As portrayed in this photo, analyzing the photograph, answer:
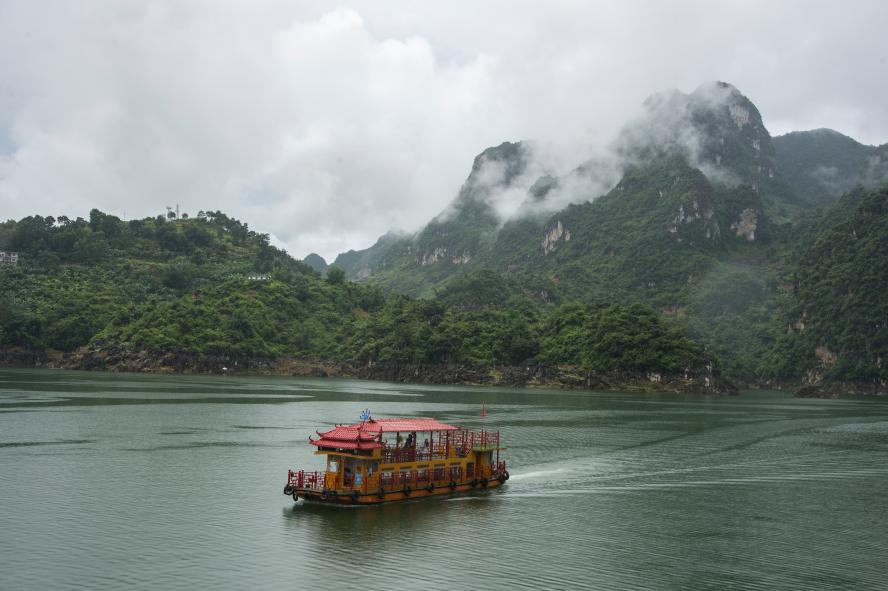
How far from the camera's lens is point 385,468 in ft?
160

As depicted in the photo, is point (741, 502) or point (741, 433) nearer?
point (741, 502)

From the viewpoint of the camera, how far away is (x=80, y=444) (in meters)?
68.2

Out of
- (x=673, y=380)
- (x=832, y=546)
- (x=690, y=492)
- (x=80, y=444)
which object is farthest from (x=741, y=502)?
(x=673, y=380)

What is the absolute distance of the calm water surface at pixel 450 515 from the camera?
34719 mm

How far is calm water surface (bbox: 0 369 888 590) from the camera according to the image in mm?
34719

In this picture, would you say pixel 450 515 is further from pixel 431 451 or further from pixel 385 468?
pixel 431 451

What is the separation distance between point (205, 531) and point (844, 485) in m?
49.1

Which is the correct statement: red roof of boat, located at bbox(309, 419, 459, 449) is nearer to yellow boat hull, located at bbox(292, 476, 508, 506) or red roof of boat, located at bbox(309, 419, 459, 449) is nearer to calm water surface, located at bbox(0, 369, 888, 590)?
yellow boat hull, located at bbox(292, 476, 508, 506)

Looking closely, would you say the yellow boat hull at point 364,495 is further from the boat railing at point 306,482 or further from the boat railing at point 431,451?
the boat railing at point 431,451

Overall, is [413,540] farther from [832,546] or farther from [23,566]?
[832,546]

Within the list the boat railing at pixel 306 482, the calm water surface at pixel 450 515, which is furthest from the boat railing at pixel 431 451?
the boat railing at pixel 306 482

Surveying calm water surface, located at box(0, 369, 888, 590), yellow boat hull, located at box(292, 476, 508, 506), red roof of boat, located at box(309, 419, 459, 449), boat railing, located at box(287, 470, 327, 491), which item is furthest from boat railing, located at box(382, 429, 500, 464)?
boat railing, located at box(287, 470, 327, 491)

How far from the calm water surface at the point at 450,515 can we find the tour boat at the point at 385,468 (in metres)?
1.28

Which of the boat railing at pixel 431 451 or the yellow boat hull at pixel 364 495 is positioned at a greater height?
the boat railing at pixel 431 451
